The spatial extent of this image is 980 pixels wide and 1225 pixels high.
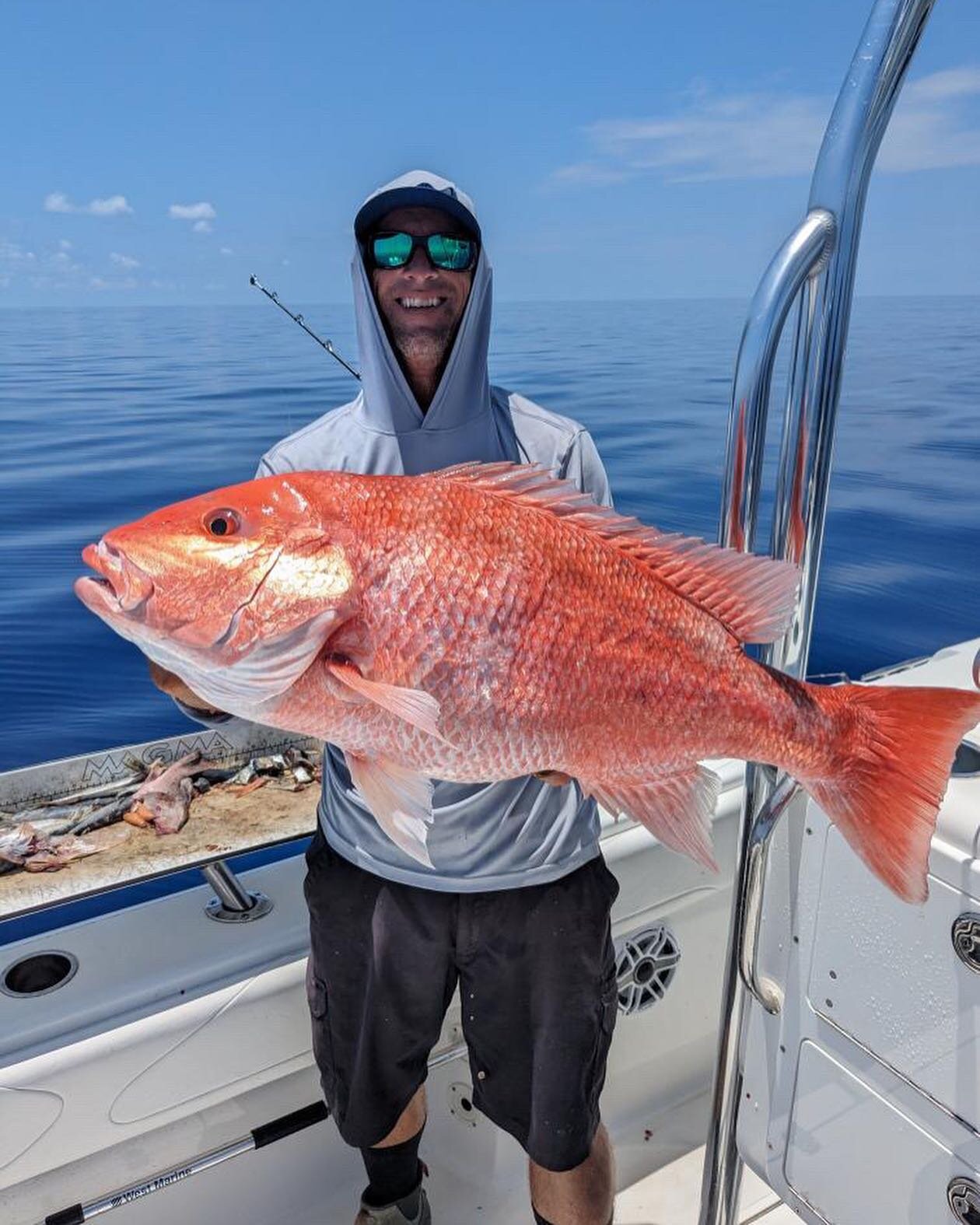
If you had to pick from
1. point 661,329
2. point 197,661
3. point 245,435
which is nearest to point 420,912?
point 197,661

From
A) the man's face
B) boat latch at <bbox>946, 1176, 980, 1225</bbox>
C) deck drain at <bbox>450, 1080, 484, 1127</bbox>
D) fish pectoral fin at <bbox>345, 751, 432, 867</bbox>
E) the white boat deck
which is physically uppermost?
the man's face

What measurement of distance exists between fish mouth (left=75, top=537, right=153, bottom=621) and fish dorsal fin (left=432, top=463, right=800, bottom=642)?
1.38 feet

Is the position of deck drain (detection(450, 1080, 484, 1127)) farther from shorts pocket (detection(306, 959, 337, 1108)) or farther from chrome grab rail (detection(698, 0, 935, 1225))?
chrome grab rail (detection(698, 0, 935, 1225))

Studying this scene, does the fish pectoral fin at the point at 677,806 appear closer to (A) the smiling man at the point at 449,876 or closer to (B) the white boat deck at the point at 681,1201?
(A) the smiling man at the point at 449,876

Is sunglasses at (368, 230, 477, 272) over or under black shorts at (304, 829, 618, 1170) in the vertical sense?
over

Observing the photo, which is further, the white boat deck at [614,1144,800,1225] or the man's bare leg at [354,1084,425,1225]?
the white boat deck at [614,1144,800,1225]

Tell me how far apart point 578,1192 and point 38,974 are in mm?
1048

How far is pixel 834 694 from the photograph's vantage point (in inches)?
45.7

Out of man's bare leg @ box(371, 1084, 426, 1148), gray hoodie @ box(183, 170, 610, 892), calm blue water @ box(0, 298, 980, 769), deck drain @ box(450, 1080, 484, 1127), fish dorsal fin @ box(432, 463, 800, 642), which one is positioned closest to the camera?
fish dorsal fin @ box(432, 463, 800, 642)

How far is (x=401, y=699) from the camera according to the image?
3.18 ft

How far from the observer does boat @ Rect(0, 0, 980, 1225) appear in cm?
127

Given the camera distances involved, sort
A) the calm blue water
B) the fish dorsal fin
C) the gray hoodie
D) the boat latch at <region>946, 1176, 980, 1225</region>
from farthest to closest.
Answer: the calm blue water → the gray hoodie → the boat latch at <region>946, 1176, 980, 1225</region> → the fish dorsal fin

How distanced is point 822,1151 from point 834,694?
911 mm

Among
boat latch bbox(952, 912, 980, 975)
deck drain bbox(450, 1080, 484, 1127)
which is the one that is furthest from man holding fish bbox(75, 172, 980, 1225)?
deck drain bbox(450, 1080, 484, 1127)
